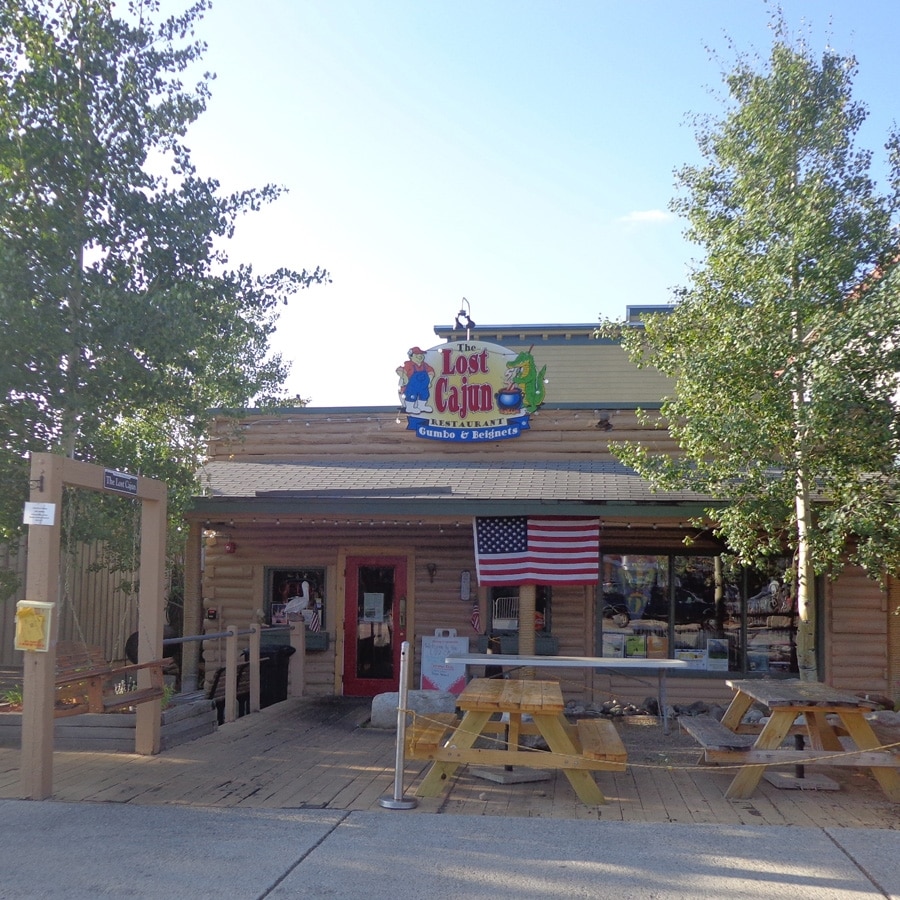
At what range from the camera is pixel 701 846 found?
6.36m

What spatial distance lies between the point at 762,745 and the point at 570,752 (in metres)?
1.51

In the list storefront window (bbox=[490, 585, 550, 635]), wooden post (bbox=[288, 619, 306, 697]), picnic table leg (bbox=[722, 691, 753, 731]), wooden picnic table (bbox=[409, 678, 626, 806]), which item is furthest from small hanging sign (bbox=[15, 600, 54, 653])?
storefront window (bbox=[490, 585, 550, 635])

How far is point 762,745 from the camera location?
755 centimetres

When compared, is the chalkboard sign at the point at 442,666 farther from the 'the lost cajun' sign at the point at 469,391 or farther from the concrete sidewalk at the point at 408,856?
the concrete sidewalk at the point at 408,856

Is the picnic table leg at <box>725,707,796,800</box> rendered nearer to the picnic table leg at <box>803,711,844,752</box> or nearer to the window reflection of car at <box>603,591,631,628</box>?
the picnic table leg at <box>803,711,844,752</box>

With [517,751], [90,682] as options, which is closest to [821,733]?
[517,751]

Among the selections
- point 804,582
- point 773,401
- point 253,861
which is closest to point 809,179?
point 773,401

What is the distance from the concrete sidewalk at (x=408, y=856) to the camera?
5.48 meters

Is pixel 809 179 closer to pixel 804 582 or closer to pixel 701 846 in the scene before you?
pixel 804 582

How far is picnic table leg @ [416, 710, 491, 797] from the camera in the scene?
7.41m

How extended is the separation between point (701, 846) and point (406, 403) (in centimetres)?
892

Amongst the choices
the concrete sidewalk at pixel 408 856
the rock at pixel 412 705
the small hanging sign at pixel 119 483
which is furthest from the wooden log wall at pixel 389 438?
the concrete sidewalk at pixel 408 856

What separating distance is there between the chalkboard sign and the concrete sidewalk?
5.60 m

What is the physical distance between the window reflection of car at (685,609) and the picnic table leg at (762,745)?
5.24 meters
